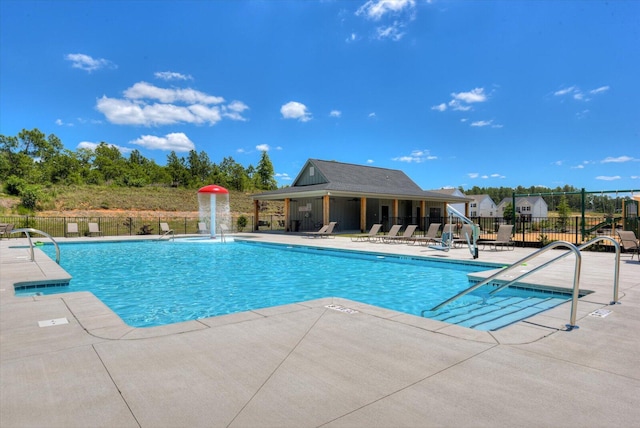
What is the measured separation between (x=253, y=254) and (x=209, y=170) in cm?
5406

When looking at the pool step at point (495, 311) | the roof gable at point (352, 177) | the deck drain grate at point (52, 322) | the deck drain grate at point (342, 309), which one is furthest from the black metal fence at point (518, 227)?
the deck drain grate at point (52, 322)

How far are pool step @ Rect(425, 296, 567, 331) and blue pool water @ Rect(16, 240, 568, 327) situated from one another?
458mm

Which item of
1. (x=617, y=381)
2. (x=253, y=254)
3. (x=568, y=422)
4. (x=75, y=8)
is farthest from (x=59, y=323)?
(x=75, y=8)

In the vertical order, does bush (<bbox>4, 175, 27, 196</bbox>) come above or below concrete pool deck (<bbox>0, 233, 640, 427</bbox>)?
above

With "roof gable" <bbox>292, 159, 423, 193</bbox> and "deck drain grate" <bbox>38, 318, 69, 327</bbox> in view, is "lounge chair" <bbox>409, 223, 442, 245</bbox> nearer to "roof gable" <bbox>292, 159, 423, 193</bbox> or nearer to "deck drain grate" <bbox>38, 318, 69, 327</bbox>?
"roof gable" <bbox>292, 159, 423, 193</bbox>

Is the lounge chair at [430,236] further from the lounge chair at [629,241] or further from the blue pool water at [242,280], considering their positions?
the lounge chair at [629,241]

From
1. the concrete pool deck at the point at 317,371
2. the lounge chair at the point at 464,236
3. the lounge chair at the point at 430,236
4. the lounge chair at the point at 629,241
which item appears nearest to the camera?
the concrete pool deck at the point at 317,371

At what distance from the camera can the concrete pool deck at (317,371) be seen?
217 centimetres

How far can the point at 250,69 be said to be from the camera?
24.6 m

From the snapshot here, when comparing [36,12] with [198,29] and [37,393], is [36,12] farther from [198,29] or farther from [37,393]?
[37,393]

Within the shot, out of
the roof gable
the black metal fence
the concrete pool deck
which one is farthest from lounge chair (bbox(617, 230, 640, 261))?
the roof gable

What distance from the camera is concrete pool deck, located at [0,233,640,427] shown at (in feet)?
7.12

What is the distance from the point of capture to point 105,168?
182 feet

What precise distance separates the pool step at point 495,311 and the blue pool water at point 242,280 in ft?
1.50
